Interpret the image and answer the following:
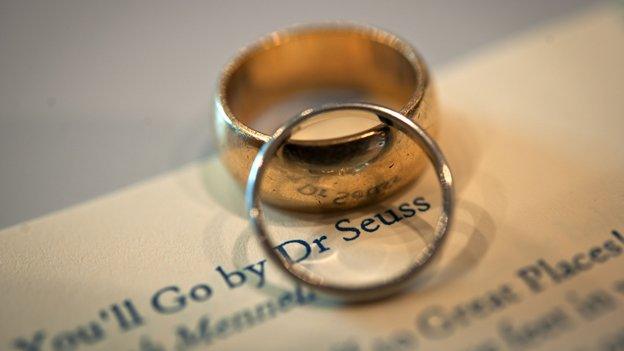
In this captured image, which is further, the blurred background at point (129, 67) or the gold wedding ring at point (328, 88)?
the blurred background at point (129, 67)

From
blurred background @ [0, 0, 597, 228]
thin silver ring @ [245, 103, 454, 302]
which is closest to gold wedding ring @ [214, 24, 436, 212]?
thin silver ring @ [245, 103, 454, 302]

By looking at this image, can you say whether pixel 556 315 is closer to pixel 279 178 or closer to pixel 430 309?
pixel 430 309

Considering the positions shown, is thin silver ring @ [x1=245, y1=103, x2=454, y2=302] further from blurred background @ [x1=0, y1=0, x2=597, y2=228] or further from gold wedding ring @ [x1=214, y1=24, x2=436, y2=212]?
blurred background @ [x1=0, y1=0, x2=597, y2=228]

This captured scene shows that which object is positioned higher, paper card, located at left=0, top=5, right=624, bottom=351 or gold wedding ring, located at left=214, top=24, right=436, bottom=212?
gold wedding ring, located at left=214, top=24, right=436, bottom=212

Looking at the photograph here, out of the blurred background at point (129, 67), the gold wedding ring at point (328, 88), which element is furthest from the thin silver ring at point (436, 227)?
the blurred background at point (129, 67)

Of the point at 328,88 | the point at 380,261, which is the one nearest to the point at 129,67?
the point at 328,88

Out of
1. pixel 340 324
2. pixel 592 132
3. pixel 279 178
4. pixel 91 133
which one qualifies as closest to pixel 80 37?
pixel 91 133

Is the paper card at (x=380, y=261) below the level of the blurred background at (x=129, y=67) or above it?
below

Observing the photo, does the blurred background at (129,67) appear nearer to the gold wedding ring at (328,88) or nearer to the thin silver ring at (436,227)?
the gold wedding ring at (328,88)
